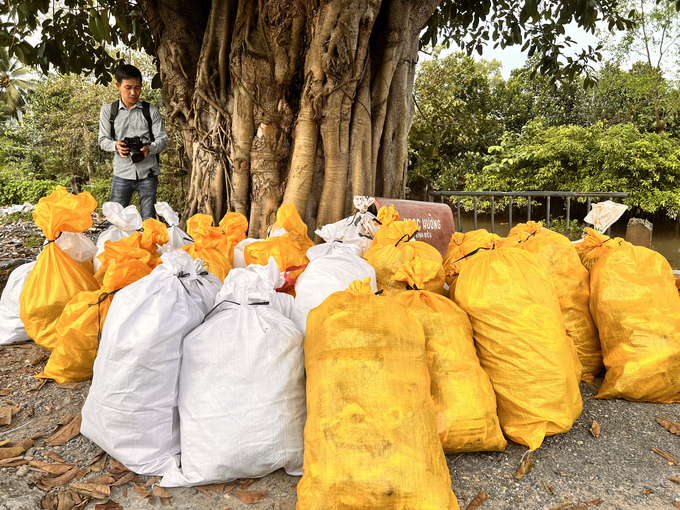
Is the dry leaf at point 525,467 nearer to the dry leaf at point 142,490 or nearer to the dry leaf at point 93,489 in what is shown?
the dry leaf at point 142,490

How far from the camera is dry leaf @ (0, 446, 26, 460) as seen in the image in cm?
173

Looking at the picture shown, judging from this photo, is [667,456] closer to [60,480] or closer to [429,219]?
[429,219]

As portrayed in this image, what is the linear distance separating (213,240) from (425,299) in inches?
60.2

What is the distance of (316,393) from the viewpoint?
1.50 metres

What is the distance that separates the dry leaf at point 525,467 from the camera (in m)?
1.64

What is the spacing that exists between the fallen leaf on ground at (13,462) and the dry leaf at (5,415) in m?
0.33

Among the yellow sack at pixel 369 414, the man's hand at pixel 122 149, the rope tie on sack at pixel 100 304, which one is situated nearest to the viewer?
the yellow sack at pixel 369 414

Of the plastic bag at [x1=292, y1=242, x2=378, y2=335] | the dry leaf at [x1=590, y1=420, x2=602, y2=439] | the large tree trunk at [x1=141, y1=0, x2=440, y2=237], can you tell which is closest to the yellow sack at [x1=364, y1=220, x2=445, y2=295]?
the plastic bag at [x1=292, y1=242, x2=378, y2=335]

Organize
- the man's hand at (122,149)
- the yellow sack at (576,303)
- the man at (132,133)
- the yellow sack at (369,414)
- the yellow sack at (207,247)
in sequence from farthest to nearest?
the man at (132,133), the man's hand at (122,149), the yellow sack at (207,247), the yellow sack at (576,303), the yellow sack at (369,414)

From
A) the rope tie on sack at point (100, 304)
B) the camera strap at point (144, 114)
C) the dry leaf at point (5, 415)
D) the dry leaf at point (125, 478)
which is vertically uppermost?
the camera strap at point (144, 114)

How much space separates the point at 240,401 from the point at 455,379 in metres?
0.86

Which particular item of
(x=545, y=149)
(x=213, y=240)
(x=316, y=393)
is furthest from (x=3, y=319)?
(x=545, y=149)

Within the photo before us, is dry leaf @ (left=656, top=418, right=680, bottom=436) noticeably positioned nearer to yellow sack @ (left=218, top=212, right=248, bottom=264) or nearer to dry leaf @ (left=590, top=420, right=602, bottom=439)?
dry leaf @ (left=590, top=420, right=602, bottom=439)

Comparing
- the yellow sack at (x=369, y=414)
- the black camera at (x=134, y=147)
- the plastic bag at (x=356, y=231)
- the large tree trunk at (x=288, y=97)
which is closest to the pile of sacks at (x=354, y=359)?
the yellow sack at (x=369, y=414)
